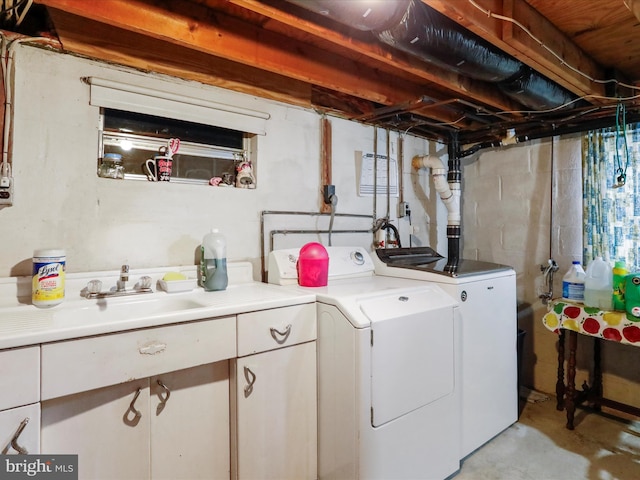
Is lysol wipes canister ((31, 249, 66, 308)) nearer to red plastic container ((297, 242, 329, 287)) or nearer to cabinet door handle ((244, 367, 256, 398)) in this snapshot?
cabinet door handle ((244, 367, 256, 398))

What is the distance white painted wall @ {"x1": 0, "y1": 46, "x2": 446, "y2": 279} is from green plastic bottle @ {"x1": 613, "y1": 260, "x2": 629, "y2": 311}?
5.90 feet

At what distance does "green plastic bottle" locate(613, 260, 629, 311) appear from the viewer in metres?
2.13

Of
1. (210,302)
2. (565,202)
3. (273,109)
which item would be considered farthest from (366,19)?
(565,202)

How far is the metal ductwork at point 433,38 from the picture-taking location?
129cm

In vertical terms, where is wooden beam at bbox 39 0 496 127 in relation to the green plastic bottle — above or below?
above

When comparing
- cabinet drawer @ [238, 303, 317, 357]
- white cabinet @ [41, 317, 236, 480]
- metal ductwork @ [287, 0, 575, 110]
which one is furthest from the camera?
cabinet drawer @ [238, 303, 317, 357]

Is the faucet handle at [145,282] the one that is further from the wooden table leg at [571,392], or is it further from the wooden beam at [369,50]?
the wooden table leg at [571,392]

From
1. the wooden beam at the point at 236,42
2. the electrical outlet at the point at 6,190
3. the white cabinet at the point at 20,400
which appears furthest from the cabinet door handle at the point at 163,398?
the wooden beam at the point at 236,42

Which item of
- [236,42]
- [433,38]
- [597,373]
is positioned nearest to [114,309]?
[236,42]

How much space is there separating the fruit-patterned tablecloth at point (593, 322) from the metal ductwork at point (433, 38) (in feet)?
4.30

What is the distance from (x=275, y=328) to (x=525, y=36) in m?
1.69

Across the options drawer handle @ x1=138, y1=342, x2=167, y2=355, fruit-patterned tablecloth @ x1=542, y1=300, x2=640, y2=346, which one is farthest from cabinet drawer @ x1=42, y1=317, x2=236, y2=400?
fruit-patterned tablecloth @ x1=542, y1=300, x2=640, y2=346

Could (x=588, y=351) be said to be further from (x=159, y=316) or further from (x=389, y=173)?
(x=159, y=316)

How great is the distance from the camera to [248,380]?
5.05ft
